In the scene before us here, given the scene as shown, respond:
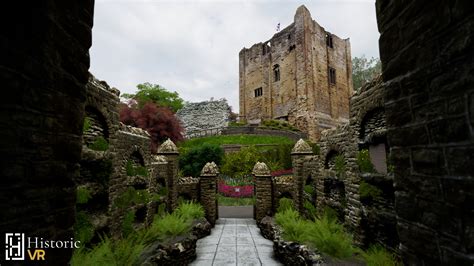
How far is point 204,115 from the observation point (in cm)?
3331

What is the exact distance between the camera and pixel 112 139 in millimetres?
6023

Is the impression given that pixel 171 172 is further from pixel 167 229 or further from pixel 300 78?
pixel 300 78

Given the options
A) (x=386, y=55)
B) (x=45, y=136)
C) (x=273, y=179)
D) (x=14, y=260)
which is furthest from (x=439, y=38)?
(x=273, y=179)

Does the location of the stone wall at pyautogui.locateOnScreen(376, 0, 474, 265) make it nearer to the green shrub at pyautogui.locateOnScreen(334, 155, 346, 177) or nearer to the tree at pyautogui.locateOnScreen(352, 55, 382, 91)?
the green shrub at pyautogui.locateOnScreen(334, 155, 346, 177)

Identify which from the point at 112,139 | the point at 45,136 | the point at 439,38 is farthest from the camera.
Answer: the point at 112,139

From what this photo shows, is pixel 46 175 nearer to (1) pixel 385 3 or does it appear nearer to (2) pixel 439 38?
(2) pixel 439 38

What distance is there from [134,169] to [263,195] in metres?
6.10

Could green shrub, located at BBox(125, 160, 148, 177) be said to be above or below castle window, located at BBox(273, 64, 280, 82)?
below

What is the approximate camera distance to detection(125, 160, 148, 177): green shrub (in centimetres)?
686

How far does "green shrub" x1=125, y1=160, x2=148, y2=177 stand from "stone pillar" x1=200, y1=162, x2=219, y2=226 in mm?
3946

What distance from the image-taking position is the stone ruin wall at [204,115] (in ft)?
107

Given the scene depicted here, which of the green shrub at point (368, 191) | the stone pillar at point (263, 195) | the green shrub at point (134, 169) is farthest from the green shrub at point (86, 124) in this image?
the stone pillar at point (263, 195)

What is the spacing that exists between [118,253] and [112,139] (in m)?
2.67

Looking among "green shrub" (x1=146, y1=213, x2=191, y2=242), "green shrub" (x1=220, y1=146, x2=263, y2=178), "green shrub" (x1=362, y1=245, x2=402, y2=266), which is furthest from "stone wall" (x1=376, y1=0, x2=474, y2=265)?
"green shrub" (x1=220, y1=146, x2=263, y2=178)
